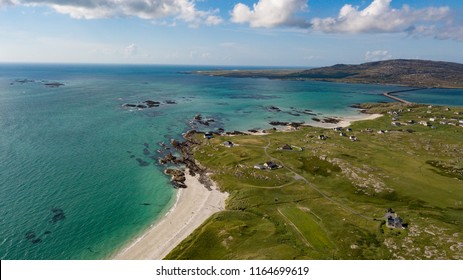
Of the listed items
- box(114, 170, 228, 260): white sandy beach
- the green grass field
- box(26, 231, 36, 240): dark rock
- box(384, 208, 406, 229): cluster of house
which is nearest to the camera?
the green grass field

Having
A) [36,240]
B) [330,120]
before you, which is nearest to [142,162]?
[36,240]

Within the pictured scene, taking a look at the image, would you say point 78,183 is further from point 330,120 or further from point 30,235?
point 330,120

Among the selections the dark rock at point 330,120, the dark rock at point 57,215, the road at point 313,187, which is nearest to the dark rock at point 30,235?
the dark rock at point 57,215

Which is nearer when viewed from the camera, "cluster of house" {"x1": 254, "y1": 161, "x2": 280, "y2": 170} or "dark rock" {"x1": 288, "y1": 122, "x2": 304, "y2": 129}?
"cluster of house" {"x1": 254, "y1": 161, "x2": 280, "y2": 170}

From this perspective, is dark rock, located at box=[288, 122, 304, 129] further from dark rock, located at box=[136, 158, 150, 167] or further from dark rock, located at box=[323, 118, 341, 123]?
dark rock, located at box=[136, 158, 150, 167]

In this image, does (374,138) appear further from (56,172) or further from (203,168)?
(56,172)

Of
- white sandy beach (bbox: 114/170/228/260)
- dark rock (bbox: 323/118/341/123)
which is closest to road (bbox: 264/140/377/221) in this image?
white sandy beach (bbox: 114/170/228/260)
